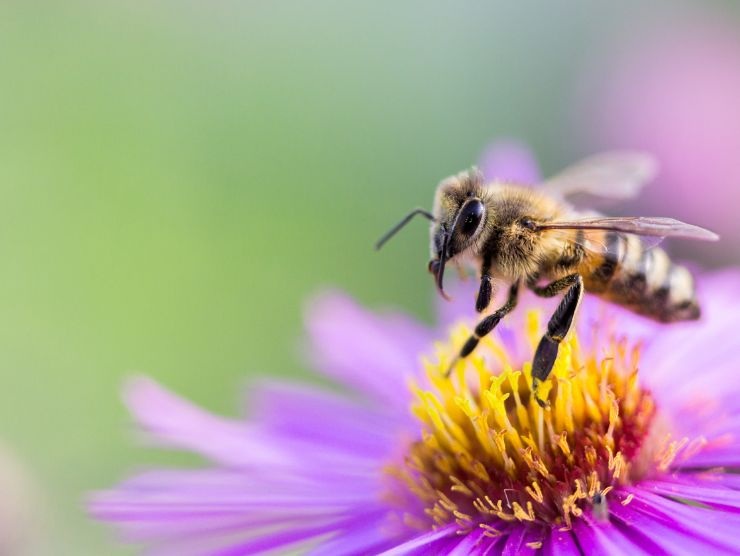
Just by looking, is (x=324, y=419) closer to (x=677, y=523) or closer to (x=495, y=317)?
(x=495, y=317)

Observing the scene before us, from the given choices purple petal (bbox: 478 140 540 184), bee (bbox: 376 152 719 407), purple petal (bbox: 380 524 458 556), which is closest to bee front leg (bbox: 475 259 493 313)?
bee (bbox: 376 152 719 407)

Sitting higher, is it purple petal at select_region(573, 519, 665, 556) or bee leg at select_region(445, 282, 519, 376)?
bee leg at select_region(445, 282, 519, 376)

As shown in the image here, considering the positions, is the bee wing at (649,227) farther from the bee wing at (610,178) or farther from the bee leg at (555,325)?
the bee wing at (610,178)

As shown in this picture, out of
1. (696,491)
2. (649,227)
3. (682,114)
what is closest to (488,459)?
(696,491)

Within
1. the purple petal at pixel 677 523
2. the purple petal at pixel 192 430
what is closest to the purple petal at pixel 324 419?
the purple petal at pixel 192 430

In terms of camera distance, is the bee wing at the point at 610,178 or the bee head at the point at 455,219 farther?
the bee wing at the point at 610,178

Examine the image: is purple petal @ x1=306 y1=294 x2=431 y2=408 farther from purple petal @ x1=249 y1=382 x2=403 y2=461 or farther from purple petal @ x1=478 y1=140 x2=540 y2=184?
purple petal @ x1=478 y1=140 x2=540 y2=184
